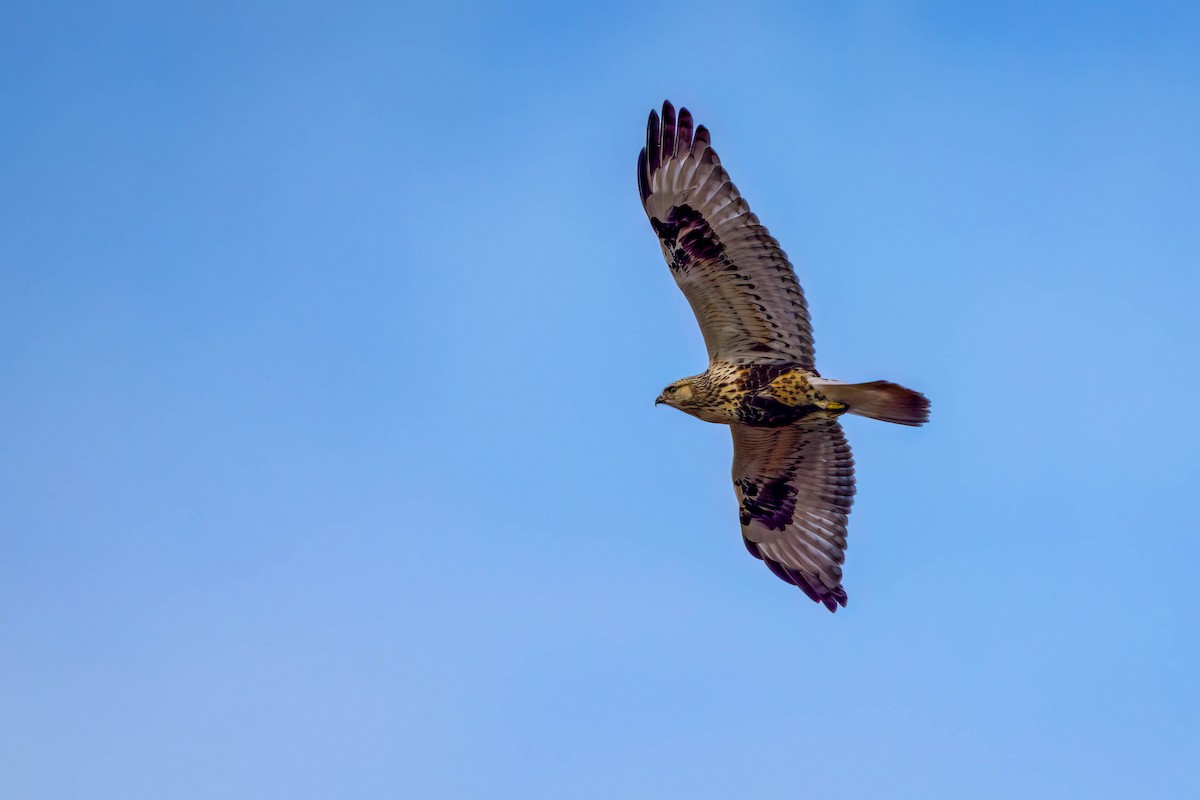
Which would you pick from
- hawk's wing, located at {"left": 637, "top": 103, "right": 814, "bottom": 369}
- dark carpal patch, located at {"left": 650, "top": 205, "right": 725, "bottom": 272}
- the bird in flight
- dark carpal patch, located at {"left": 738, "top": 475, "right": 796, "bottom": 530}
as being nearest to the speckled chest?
the bird in flight

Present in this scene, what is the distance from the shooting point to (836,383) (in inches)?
542

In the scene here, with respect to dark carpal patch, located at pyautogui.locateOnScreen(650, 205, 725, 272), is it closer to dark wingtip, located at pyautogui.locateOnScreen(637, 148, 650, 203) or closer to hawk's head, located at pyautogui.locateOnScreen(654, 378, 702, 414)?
dark wingtip, located at pyautogui.locateOnScreen(637, 148, 650, 203)

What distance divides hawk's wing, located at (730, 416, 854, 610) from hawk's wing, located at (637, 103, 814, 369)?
135cm

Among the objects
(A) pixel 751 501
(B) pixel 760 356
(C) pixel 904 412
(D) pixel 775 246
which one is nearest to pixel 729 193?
(D) pixel 775 246

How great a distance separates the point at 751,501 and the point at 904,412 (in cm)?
296

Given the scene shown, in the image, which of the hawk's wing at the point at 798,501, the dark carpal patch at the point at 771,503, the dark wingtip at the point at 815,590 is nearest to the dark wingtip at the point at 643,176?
the hawk's wing at the point at 798,501

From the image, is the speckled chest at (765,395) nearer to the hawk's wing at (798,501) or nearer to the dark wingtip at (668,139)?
the hawk's wing at (798,501)

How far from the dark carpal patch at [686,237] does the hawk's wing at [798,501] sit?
2.08 meters

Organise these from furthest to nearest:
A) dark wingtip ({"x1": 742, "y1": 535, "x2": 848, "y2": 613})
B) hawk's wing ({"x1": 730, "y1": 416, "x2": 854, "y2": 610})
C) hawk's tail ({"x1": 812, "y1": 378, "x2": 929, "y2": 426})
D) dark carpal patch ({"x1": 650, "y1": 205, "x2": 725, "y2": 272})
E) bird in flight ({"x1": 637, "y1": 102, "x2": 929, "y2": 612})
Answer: dark wingtip ({"x1": 742, "y1": 535, "x2": 848, "y2": 613})
hawk's wing ({"x1": 730, "y1": 416, "x2": 854, "y2": 610})
dark carpal patch ({"x1": 650, "y1": 205, "x2": 725, "y2": 272})
bird in flight ({"x1": 637, "y1": 102, "x2": 929, "y2": 612})
hawk's tail ({"x1": 812, "y1": 378, "x2": 929, "y2": 426})

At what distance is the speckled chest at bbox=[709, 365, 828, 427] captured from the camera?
1412 centimetres

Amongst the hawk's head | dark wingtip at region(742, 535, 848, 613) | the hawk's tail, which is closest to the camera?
the hawk's tail

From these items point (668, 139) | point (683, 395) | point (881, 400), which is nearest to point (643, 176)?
point (668, 139)

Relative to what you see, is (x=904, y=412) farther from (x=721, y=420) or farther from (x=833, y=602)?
(x=833, y=602)

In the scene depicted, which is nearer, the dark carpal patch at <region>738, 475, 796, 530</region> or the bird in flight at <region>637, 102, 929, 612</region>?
the bird in flight at <region>637, 102, 929, 612</region>
